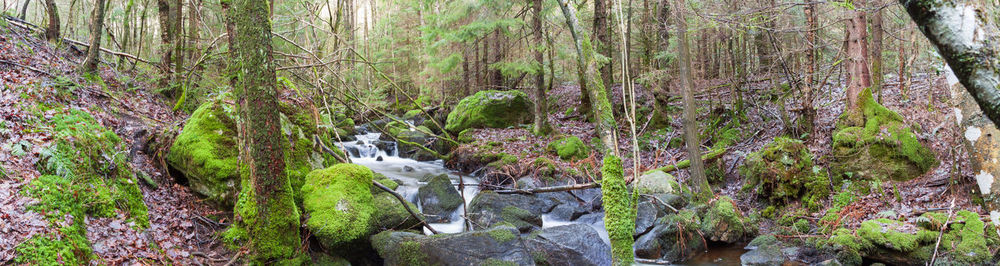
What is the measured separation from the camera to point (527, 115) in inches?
644

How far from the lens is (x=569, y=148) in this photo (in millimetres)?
12547

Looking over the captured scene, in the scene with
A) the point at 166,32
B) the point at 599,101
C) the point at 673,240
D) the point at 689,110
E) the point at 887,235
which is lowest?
the point at 673,240

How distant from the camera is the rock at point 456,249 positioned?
229 inches

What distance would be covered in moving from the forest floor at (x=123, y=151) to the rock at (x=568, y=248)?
3787 mm

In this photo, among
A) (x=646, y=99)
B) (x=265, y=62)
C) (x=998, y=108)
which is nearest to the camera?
(x=998, y=108)

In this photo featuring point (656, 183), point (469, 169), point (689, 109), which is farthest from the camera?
point (469, 169)

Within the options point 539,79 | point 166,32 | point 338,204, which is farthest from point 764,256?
point 166,32

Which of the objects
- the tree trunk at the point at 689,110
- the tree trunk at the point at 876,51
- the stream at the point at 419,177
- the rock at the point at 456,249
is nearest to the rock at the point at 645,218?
the stream at the point at 419,177

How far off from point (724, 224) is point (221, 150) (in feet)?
25.2

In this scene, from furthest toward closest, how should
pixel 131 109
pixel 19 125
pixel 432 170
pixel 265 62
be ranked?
pixel 432 170 < pixel 131 109 < pixel 19 125 < pixel 265 62

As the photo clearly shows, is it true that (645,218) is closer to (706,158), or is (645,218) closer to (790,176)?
(790,176)

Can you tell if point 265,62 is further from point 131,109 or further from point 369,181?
point 131,109

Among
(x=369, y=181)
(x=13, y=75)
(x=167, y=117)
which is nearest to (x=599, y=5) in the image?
(x=369, y=181)

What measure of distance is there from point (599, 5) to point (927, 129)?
26.3 feet
